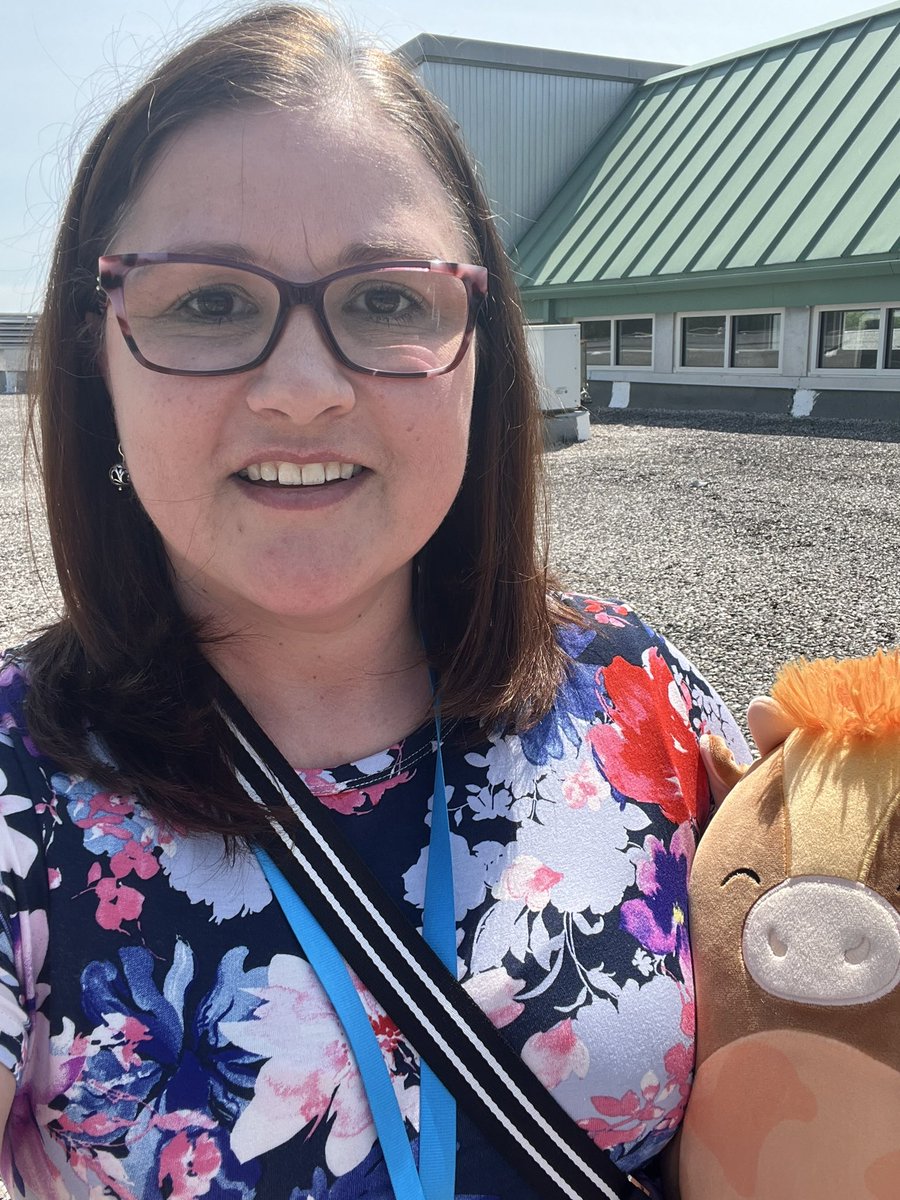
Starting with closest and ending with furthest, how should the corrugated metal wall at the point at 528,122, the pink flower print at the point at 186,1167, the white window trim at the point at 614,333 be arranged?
the pink flower print at the point at 186,1167, the white window trim at the point at 614,333, the corrugated metal wall at the point at 528,122

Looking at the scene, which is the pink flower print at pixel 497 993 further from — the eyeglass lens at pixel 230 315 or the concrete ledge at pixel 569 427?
the concrete ledge at pixel 569 427

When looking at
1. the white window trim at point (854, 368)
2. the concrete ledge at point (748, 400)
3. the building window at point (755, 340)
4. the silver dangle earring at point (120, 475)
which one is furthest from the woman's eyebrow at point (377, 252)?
the building window at point (755, 340)

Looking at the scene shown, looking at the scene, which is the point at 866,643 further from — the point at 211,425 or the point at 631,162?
the point at 631,162

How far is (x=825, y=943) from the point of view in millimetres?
1150

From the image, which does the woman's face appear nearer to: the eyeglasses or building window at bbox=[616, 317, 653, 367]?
the eyeglasses

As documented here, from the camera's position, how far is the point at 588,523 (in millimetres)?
7949

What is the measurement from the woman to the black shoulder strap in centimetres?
2

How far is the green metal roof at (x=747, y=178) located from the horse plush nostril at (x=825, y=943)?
39.4 feet

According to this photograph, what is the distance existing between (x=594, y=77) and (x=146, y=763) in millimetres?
19203

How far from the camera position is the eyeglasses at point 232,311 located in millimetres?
1178

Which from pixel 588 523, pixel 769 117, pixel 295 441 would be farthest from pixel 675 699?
pixel 769 117

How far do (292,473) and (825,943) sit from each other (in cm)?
82

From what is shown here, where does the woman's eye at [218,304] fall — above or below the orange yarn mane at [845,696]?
above

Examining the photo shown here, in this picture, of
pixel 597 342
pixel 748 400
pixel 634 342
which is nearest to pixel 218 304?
pixel 748 400
